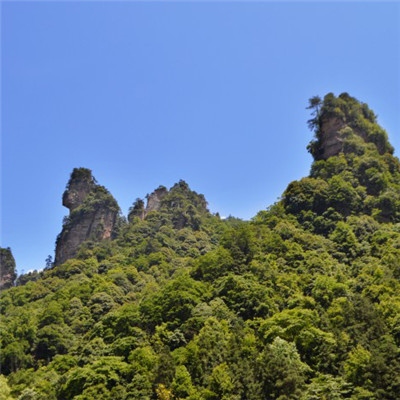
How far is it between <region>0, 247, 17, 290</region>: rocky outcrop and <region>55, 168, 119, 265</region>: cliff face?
11.5 metres

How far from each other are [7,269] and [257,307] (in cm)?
7616

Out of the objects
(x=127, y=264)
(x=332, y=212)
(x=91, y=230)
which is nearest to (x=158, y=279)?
(x=127, y=264)

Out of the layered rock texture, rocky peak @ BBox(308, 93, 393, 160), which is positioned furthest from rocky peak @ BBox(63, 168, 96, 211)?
rocky peak @ BBox(308, 93, 393, 160)

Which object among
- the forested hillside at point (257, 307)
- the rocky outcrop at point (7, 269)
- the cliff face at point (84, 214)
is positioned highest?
the cliff face at point (84, 214)

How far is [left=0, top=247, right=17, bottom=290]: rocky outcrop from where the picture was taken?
92.2 meters

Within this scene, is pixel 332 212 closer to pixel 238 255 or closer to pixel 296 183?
pixel 296 183

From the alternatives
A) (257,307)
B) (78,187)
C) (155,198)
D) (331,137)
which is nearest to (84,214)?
(78,187)

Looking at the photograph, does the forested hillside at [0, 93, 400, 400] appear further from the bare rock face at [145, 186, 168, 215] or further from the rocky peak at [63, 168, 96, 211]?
the bare rock face at [145, 186, 168, 215]

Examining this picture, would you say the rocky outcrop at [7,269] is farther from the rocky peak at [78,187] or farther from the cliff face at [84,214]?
the rocky peak at [78,187]

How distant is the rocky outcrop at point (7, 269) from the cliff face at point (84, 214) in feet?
37.8

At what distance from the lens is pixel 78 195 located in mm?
100750

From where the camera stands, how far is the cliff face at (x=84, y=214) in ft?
305

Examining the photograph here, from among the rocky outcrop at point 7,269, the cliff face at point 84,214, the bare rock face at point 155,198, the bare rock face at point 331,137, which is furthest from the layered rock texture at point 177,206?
the bare rock face at point 331,137

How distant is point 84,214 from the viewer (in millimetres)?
95250
